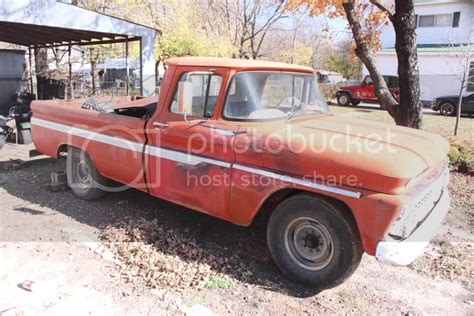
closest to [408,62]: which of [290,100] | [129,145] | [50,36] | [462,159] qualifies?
[462,159]

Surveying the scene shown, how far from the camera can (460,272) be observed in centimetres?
406

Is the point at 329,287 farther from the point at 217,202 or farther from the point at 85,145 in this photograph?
the point at 85,145

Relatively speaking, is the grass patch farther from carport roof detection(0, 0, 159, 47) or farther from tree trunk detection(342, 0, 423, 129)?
carport roof detection(0, 0, 159, 47)

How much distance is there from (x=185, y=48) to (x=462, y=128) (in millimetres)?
16474

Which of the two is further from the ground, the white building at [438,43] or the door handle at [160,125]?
the white building at [438,43]

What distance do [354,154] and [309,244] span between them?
97 centimetres

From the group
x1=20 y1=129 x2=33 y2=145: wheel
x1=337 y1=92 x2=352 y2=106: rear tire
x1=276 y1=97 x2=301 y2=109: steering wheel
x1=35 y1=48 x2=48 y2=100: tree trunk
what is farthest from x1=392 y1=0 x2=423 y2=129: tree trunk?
x1=337 y1=92 x2=352 y2=106: rear tire

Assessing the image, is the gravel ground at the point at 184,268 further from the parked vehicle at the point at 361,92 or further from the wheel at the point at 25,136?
the parked vehicle at the point at 361,92

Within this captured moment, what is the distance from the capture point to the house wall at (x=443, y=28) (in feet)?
84.1

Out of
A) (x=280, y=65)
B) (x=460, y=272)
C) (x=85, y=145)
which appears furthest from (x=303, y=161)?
(x=85, y=145)

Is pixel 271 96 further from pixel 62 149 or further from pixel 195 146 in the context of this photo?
pixel 62 149

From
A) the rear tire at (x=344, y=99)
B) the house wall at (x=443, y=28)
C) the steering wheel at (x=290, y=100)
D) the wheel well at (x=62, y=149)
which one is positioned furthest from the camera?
the house wall at (x=443, y=28)

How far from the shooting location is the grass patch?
3.70 metres

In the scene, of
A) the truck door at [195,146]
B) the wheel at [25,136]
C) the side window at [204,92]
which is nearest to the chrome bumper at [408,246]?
the truck door at [195,146]
